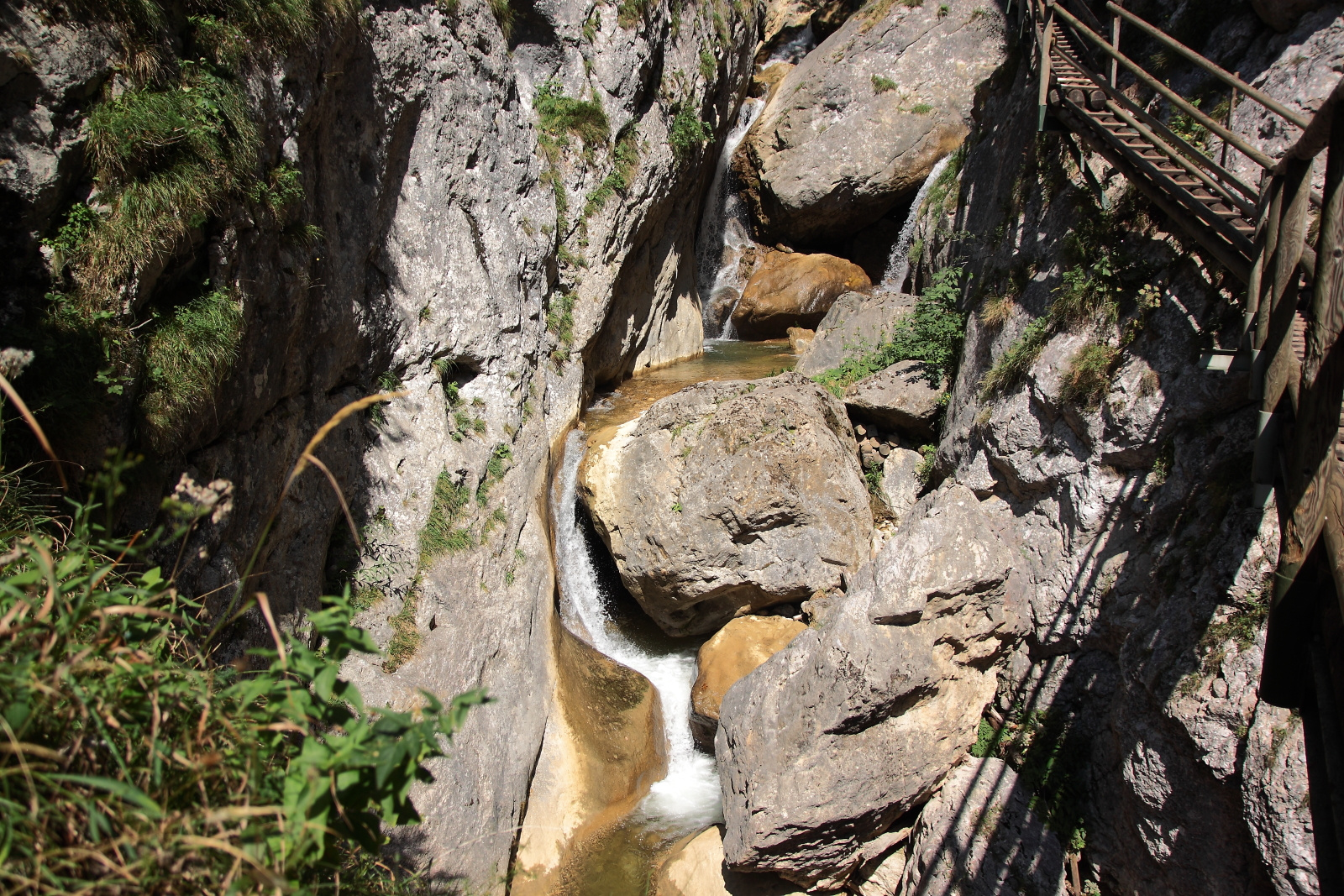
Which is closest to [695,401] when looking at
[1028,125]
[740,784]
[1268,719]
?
[740,784]

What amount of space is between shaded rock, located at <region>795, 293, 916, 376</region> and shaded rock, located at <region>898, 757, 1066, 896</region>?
18.8ft

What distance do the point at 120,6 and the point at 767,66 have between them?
1647 cm

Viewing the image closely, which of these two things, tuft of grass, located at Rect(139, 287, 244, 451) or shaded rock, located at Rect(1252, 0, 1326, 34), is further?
shaded rock, located at Rect(1252, 0, 1326, 34)

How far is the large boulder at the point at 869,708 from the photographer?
5.87m

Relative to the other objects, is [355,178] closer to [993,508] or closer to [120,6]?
[120,6]

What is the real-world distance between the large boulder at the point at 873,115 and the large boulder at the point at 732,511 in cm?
843

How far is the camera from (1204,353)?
454 centimetres

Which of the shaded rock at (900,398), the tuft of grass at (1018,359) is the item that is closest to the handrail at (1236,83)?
the tuft of grass at (1018,359)

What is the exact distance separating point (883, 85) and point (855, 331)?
7623 millimetres

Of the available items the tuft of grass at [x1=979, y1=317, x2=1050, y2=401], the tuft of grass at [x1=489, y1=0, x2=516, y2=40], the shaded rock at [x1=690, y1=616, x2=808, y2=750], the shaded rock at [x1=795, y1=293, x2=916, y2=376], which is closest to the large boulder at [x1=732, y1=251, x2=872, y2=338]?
the shaded rock at [x1=795, y1=293, x2=916, y2=376]

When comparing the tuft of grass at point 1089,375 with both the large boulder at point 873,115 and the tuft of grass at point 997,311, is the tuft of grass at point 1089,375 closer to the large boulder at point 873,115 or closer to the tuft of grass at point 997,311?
→ the tuft of grass at point 997,311

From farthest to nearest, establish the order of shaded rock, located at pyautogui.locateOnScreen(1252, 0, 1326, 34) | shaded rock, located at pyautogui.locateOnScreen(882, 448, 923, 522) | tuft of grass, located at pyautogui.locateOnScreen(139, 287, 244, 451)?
shaded rock, located at pyautogui.locateOnScreen(882, 448, 923, 522) < shaded rock, located at pyautogui.locateOnScreen(1252, 0, 1326, 34) < tuft of grass, located at pyautogui.locateOnScreen(139, 287, 244, 451)

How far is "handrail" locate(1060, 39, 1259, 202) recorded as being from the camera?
4.64m

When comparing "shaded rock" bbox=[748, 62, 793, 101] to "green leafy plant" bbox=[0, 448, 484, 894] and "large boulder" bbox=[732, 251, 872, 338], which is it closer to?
"large boulder" bbox=[732, 251, 872, 338]
